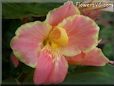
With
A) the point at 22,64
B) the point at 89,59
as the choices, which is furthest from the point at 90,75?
the point at 22,64

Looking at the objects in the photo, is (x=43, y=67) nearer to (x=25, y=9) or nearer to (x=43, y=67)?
(x=43, y=67)

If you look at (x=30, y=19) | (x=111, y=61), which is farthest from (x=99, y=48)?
(x=30, y=19)

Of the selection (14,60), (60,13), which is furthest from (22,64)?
(60,13)

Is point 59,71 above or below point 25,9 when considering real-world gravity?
below

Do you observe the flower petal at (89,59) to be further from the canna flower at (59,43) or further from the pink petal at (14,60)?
the pink petal at (14,60)

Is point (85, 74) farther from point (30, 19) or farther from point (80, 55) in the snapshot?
point (30, 19)
